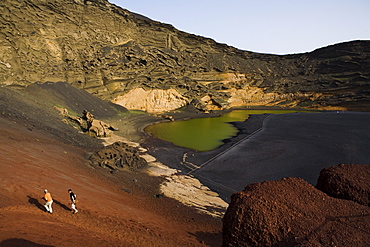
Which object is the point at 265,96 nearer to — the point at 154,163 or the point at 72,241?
the point at 154,163

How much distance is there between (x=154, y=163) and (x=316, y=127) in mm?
21273

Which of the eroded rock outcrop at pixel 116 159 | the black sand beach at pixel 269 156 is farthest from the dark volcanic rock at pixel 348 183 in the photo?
→ the eroded rock outcrop at pixel 116 159

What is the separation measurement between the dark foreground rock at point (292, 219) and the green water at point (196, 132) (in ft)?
61.0

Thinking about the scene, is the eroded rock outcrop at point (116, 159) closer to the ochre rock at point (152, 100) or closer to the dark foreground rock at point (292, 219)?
the dark foreground rock at point (292, 219)

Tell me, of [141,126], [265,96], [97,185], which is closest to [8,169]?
[97,185]

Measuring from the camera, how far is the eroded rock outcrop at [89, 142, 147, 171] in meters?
16.4

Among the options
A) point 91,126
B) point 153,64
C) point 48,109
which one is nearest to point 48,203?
point 91,126

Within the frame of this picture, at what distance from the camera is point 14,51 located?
35906 mm

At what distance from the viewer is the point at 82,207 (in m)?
8.98

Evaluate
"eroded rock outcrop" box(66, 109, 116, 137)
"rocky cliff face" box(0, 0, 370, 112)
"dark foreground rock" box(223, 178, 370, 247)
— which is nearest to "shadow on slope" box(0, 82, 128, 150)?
"eroded rock outcrop" box(66, 109, 116, 137)

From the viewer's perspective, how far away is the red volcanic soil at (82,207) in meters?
6.53

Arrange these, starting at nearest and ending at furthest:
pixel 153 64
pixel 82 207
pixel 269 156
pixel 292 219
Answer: pixel 292 219, pixel 82 207, pixel 269 156, pixel 153 64

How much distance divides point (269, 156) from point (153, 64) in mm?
33669

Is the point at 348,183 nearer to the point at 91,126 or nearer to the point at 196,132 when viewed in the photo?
the point at 91,126
